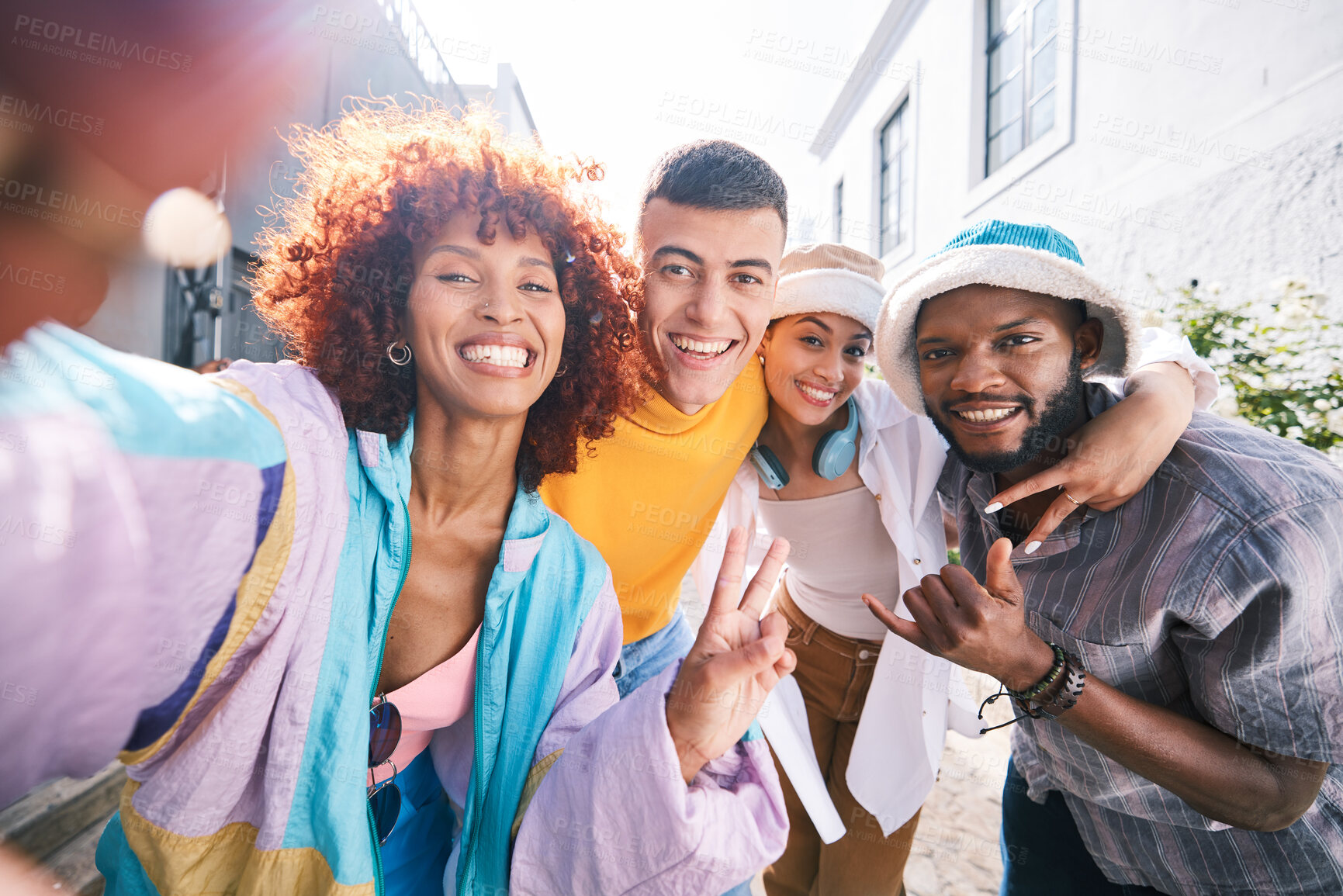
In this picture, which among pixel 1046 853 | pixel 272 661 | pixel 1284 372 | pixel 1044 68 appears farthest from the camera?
pixel 1044 68

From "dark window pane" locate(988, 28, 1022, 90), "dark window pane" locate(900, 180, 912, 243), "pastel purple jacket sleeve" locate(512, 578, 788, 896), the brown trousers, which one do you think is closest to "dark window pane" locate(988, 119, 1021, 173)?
"dark window pane" locate(988, 28, 1022, 90)

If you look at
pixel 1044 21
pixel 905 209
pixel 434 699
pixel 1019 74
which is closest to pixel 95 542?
pixel 434 699

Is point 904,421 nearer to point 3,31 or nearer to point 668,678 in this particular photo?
point 668,678

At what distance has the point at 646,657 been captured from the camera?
2176mm

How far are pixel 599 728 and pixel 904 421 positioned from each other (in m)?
1.77

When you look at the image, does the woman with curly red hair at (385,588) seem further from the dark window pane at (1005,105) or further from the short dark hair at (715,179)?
the dark window pane at (1005,105)

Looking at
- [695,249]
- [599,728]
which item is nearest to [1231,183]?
[695,249]

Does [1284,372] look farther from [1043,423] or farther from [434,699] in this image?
[434,699]

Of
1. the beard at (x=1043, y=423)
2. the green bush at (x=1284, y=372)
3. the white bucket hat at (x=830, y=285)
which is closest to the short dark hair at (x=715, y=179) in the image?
the white bucket hat at (x=830, y=285)

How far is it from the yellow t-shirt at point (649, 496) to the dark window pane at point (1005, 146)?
7.09 metres

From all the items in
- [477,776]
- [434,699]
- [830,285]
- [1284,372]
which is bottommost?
[477,776]

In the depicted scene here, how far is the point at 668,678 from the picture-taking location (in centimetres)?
129

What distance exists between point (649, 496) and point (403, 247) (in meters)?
1.12

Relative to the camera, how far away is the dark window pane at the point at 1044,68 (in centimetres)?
626
